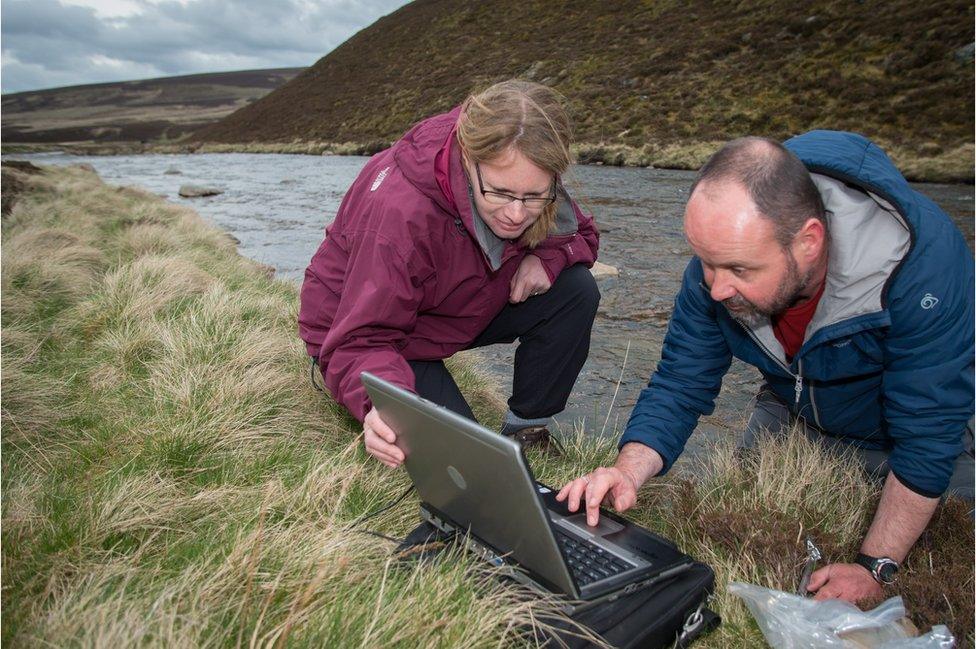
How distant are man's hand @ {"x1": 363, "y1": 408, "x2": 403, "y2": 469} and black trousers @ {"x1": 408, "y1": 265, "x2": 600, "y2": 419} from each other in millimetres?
1295

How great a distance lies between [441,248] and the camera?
108 inches

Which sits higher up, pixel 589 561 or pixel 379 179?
pixel 379 179

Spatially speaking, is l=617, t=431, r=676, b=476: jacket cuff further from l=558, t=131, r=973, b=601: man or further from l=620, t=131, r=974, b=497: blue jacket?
l=620, t=131, r=974, b=497: blue jacket

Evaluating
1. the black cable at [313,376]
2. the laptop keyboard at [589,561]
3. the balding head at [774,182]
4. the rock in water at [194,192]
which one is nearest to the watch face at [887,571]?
the laptop keyboard at [589,561]

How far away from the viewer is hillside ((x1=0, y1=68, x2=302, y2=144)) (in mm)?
89062

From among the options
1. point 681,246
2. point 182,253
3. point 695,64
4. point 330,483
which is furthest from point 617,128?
point 330,483

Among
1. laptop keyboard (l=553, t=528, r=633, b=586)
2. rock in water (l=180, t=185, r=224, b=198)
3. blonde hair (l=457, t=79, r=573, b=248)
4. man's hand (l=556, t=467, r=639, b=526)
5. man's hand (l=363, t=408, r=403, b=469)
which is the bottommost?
rock in water (l=180, t=185, r=224, b=198)

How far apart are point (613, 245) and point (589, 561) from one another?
6.95m

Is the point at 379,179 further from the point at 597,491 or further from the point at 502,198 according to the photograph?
the point at 597,491

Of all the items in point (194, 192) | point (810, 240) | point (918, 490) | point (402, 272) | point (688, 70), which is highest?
point (688, 70)

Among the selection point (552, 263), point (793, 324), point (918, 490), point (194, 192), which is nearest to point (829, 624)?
point (918, 490)

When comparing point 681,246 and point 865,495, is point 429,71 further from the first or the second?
point 865,495

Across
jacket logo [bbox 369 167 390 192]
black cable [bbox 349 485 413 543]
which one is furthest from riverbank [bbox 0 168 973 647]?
jacket logo [bbox 369 167 390 192]

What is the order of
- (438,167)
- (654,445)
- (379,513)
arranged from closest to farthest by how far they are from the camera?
(379,513)
(654,445)
(438,167)
